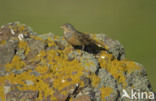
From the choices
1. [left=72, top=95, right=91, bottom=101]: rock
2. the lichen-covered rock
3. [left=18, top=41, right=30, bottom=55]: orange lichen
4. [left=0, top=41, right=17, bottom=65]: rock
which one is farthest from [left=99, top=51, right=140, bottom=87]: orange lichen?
[left=0, top=41, right=17, bottom=65]: rock

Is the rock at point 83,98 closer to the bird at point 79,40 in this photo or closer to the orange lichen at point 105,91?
the orange lichen at point 105,91

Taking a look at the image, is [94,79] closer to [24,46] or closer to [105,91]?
[105,91]

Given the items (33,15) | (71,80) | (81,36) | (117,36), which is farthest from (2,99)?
(33,15)

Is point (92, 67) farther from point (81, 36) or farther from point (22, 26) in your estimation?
point (22, 26)

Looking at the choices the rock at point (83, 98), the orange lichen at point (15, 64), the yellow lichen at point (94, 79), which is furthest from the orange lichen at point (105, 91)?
the orange lichen at point (15, 64)

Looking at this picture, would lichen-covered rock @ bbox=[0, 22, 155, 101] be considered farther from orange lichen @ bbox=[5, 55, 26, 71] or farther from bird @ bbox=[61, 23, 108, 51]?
bird @ bbox=[61, 23, 108, 51]

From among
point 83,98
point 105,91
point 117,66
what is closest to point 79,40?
point 117,66
